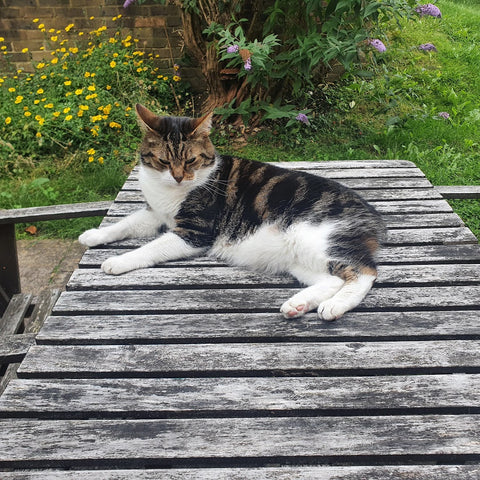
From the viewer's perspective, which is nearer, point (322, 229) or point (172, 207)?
point (322, 229)

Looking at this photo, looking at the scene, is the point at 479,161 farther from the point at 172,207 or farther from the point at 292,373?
the point at 292,373

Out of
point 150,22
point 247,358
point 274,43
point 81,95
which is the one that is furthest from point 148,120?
point 150,22

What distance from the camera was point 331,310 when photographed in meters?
1.67

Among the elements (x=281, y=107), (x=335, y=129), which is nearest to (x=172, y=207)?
(x=281, y=107)

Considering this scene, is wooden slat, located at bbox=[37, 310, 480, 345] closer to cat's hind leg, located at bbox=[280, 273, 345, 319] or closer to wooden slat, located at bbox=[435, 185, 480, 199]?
cat's hind leg, located at bbox=[280, 273, 345, 319]

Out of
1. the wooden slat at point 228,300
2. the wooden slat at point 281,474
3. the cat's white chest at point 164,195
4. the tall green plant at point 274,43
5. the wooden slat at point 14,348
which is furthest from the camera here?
the tall green plant at point 274,43

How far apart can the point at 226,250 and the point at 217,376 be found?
2.66 feet

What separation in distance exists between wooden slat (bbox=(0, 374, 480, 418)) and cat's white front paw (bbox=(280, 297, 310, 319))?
0.30 metres

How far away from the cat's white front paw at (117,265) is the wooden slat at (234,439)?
0.77m

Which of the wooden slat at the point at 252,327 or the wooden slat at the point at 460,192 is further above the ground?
the wooden slat at the point at 252,327

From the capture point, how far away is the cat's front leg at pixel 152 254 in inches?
77.8

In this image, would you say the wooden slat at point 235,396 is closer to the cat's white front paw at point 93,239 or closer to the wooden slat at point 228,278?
the wooden slat at point 228,278

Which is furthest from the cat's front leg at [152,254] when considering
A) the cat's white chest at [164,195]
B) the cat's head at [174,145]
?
the cat's head at [174,145]

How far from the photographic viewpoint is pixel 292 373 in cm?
143
